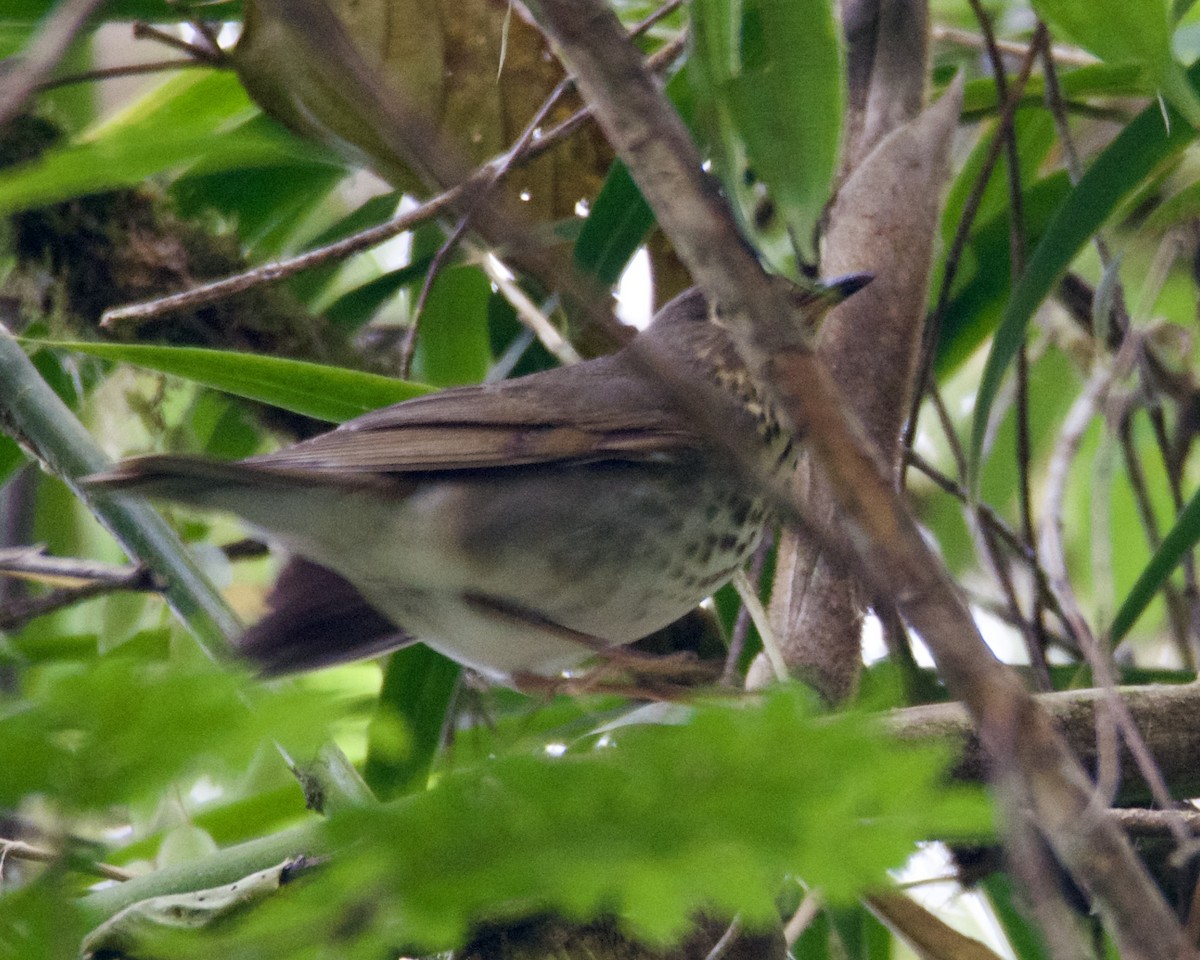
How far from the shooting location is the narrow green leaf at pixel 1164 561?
73.1 inches

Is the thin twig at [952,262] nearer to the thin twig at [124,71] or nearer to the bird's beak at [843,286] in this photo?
the bird's beak at [843,286]

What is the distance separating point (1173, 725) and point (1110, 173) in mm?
841

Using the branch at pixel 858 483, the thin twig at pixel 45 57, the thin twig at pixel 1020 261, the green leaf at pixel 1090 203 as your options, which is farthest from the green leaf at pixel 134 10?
the branch at pixel 858 483

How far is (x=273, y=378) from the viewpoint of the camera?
1.89 m

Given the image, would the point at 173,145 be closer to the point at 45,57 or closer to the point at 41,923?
the point at 45,57

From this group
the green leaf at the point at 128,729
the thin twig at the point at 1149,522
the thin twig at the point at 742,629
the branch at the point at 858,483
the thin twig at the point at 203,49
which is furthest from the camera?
the thin twig at the point at 1149,522

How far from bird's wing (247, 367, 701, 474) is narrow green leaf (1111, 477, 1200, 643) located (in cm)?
69

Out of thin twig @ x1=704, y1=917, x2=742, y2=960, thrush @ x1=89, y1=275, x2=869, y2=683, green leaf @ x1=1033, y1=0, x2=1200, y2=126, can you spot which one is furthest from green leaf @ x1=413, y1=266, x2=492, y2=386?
thin twig @ x1=704, y1=917, x2=742, y2=960

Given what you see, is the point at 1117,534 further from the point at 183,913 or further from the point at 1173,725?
the point at 183,913

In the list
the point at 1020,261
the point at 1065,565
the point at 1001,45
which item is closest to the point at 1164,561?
the point at 1065,565

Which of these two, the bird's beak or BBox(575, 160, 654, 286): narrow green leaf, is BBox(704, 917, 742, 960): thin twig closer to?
the bird's beak

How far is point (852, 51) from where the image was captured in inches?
87.0

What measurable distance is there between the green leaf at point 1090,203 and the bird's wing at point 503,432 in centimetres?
53

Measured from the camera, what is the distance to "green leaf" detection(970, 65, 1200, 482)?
1940 millimetres
